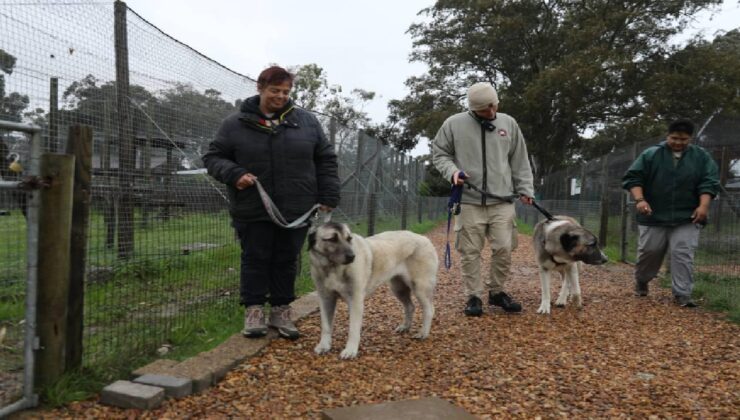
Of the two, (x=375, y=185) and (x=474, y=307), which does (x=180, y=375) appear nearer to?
(x=474, y=307)

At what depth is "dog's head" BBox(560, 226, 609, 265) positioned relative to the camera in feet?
18.2

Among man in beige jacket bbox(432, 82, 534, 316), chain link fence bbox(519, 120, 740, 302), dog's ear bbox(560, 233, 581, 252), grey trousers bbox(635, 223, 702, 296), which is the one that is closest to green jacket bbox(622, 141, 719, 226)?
grey trousers bbox(635, 223, 702, 296)

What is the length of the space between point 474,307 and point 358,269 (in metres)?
1.82

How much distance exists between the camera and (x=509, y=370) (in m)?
3.72

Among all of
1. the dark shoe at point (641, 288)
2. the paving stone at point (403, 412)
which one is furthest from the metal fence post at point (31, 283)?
the dark shoe at point (641, 288)

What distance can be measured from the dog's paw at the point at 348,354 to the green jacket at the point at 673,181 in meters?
4.14

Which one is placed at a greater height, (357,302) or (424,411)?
(357,302)

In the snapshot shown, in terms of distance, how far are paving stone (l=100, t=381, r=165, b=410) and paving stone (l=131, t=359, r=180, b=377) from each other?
21 cm

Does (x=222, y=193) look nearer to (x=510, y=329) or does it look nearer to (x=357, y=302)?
(x=357, y=302)

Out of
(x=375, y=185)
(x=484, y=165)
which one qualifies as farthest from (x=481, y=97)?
(x=375, y=185)

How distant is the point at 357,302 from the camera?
4.04 meters

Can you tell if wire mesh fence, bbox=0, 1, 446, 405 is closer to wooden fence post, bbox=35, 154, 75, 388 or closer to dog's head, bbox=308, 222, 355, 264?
wooden fence post, bbox=35, 154, 75, 388

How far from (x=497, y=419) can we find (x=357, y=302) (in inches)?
55.8

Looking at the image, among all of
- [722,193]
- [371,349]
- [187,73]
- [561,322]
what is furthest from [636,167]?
[187,73]
